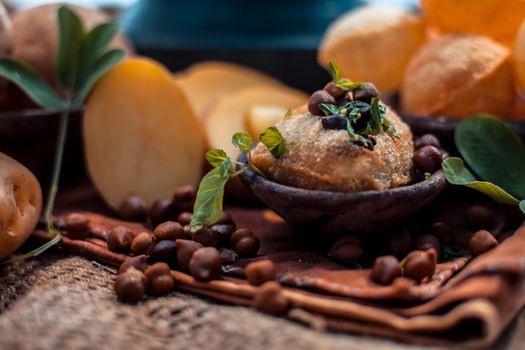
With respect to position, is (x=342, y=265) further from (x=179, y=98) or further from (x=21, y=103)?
(x=21, y=103)

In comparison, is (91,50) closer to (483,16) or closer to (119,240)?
(119,240)

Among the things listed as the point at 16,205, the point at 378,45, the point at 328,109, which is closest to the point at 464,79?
the point at 378,45

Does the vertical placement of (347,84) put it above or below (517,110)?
above

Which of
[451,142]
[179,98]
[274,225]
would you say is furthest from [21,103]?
[451,142]

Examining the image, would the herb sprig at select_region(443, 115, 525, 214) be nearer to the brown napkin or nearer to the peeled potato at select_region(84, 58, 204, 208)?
the brown napkin

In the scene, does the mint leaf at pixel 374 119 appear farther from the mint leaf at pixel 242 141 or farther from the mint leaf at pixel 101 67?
the mint leaf at pixel 101 67

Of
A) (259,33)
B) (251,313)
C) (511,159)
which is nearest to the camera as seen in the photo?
(251,313)
